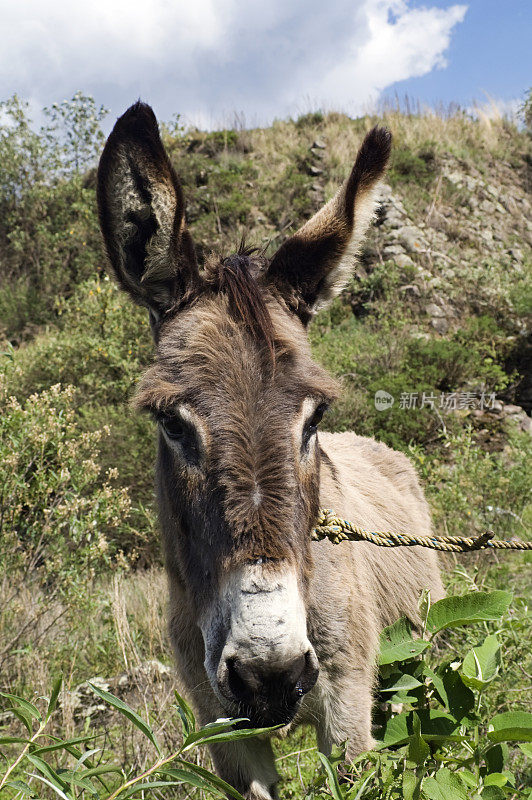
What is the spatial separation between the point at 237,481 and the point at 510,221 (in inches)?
724

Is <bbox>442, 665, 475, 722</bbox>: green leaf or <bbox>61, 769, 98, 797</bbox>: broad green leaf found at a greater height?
<bbox>61, 769, 98, 797</bbox>: broad green leaf

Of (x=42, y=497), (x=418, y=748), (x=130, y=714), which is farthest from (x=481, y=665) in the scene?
(x=42, y=497)

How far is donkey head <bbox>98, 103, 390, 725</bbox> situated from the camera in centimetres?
170

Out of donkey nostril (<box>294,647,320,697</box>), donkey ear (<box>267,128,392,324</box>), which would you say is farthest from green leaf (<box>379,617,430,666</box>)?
donkey ear (<box>267,128,392,324</box>)

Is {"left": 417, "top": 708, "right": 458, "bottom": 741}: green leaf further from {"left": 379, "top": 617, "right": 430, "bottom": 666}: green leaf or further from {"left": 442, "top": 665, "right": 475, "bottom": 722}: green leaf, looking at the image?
{"left": 379, "top": 617, "right": 430, "bottom": 666}: green leaf

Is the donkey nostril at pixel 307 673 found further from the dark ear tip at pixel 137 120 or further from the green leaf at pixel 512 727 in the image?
the dark ear tip at pixel 137 120

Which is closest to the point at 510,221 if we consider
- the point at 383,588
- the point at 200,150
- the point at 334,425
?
the point at 200,150

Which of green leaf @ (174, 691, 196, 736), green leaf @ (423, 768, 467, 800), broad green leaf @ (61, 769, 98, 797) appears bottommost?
green leaf @ (423, 768, 467, 800)

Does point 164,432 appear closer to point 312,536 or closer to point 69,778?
point 312,536

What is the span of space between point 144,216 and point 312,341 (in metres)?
9.38

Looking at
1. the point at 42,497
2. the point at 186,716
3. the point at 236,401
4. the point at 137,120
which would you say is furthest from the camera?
the point at 42,497

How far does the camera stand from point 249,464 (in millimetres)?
1927

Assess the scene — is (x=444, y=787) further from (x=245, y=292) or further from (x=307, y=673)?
(x=245, y=292)

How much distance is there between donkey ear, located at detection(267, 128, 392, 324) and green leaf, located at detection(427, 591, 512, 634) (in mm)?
1489
